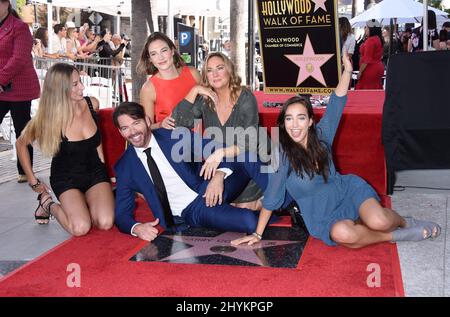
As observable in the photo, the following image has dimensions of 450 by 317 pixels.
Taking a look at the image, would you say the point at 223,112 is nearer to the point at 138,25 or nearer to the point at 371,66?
the point at 371,66

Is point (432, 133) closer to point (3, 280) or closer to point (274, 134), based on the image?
point (274, 134)

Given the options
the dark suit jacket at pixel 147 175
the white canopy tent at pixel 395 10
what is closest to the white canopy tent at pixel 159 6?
the white canopy tent at pixel 395 10

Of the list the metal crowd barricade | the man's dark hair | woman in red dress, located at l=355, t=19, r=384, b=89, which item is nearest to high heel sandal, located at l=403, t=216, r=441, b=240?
the man's dark hair

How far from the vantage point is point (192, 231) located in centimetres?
420

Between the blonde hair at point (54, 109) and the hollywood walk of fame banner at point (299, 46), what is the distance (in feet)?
7.19

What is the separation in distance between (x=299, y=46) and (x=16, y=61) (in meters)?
2.66

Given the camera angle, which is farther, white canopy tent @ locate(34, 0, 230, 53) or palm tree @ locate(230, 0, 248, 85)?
white canopy tent @ locate(34, 0, 230, 53)

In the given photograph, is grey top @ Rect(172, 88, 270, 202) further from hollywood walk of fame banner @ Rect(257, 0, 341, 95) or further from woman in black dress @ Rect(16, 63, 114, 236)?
hollywood walk of fame banner @ Rect(257, 0, 341, 95)

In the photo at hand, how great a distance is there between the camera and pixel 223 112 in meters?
4.24

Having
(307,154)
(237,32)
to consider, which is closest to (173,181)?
(307,154)

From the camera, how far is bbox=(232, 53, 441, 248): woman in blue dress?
3.62 m

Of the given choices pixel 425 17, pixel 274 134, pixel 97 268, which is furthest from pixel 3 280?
pixel 425 17

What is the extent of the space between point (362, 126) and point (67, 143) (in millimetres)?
2339

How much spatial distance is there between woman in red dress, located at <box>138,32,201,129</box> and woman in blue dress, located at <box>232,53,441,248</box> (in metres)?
1.17
